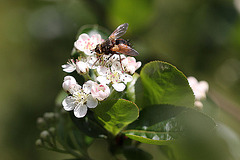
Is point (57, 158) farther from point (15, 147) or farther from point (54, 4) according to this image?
point (54, 4)

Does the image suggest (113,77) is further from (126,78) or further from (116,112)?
(116,112)

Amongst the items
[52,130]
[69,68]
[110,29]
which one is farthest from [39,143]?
[110,29]

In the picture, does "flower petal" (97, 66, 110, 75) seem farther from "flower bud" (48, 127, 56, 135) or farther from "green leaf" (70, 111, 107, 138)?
"flower bud" (48, 127, 56, 135)

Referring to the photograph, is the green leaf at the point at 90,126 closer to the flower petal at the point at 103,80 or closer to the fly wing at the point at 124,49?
the flower petal at the point at 103,80

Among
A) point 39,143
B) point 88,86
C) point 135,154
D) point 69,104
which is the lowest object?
point 39,143

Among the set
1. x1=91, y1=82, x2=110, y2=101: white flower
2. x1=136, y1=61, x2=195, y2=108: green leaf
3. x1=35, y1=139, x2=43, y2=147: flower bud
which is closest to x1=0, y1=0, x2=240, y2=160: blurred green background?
x1=136, y1=61, x2=195, y2=108: green leaf

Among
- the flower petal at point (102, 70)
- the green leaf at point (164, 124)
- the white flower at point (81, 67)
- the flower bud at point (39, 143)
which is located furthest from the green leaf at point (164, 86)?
the flower bud at point (39, 143)
